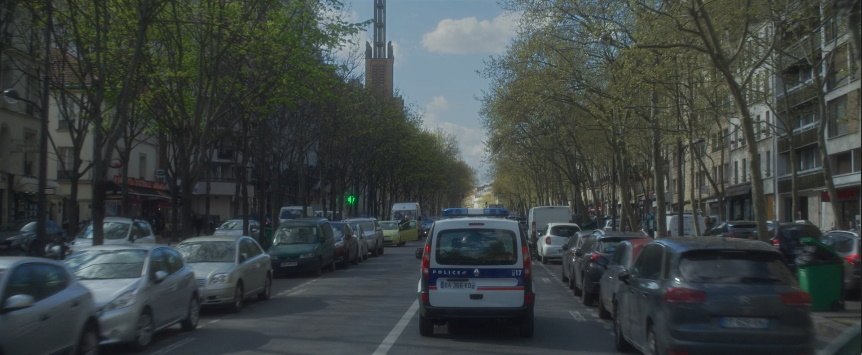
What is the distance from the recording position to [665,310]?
33.6ft

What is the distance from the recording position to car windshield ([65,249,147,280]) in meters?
13.6

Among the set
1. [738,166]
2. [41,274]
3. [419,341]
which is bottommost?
[419,341]

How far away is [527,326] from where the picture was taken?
1381cm

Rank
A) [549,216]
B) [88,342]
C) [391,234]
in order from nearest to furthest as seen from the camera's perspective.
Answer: [88,342], [549,216], [391,234]

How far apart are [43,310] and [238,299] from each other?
7.80 m

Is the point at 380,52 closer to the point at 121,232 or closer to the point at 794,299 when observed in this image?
the point at 121,232

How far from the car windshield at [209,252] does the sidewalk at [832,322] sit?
1075cm

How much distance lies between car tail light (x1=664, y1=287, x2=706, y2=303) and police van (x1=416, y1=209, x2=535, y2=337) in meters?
3.58

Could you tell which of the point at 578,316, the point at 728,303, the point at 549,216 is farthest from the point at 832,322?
the point at 549,216

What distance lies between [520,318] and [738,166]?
5224 cm

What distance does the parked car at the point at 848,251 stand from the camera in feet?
62.6

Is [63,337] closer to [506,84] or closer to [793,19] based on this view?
[793,19]

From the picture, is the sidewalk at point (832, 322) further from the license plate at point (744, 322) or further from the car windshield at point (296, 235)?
the car windshield at point (296, 235)

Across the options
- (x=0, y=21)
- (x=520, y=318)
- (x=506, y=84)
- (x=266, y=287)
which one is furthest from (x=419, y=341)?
(x=506, y=84)
